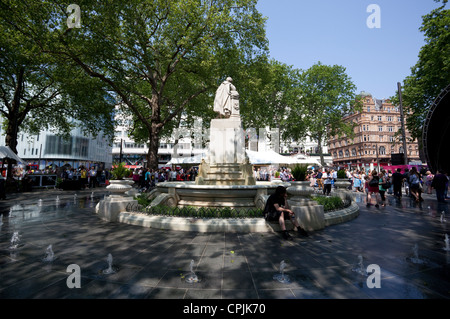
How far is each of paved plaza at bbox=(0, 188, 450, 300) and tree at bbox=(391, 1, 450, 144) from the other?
18.4 meters

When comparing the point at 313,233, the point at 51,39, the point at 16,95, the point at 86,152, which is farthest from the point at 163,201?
the point at 86,152

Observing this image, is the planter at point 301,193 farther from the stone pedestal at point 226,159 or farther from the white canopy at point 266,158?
the white canopy at point 266,158

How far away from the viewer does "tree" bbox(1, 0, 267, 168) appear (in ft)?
38.1

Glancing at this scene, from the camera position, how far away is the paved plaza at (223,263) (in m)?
2.75

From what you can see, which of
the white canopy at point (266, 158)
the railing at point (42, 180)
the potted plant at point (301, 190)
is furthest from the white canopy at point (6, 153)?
the potted plant at point (301, 190)

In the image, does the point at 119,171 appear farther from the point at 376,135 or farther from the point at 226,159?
the point at 376,135

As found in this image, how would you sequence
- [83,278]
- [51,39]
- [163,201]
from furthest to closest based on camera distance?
[51,39], [163,201], [83,278]

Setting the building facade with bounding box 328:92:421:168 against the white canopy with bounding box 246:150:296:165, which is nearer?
the white canopy with bounding box 246:150:296:165

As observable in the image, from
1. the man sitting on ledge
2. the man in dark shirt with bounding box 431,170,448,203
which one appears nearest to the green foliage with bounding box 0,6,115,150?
the man sitting on ledge

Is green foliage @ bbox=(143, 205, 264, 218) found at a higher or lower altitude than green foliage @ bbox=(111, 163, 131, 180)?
lower

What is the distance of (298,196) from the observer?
6.27m

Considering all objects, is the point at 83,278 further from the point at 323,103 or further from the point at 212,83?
the point at 323,103

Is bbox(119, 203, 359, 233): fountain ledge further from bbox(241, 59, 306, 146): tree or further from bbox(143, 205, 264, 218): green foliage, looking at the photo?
bbox(241, 59, 306, 146): tree
